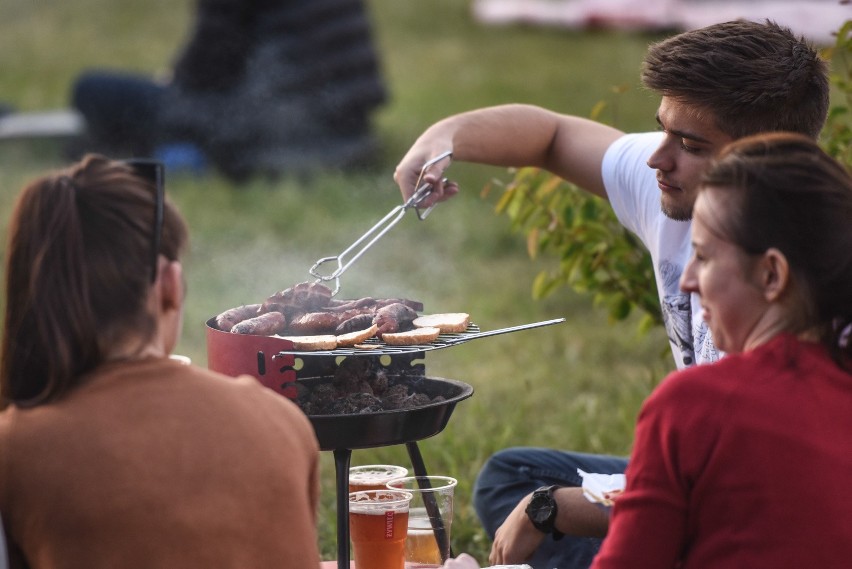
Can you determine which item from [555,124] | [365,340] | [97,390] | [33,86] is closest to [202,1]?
[33,86]

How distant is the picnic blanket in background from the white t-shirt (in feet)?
32.5

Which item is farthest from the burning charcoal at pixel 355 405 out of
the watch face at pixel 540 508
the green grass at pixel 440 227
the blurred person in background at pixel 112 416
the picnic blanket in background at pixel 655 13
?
the picnic blanket in background at pixel 655 13

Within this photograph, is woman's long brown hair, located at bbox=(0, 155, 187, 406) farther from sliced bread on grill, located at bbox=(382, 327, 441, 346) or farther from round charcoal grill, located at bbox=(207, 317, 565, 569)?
sliced bread on grill, located at bbox=(382, 327, 441, 346)

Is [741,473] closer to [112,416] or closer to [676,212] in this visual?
[112,416]

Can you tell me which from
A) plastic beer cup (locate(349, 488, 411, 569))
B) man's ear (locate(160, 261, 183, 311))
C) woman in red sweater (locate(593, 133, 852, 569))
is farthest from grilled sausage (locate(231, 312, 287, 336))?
woman in red sweater (locate(593, 133, 852, 569))

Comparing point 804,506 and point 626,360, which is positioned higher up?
point 804,506

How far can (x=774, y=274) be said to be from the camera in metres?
2.03

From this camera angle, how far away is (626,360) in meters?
6.27

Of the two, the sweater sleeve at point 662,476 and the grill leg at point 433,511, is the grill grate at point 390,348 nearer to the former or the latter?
the grill leg at point 433,511

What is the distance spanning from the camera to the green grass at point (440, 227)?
17.2 ft

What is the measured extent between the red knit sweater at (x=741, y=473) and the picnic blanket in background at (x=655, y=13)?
11.3 m

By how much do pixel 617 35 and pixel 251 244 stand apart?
750 cm

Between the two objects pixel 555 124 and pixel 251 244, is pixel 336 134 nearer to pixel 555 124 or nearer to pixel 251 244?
pixel 251 244

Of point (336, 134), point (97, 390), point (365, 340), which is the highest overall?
point (97, 390)
